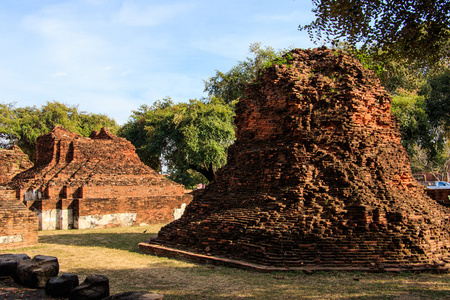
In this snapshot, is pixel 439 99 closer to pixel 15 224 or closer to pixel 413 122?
pixel 413 122

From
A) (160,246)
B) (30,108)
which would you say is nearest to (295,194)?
(160,246)

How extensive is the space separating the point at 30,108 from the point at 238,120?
29043mm

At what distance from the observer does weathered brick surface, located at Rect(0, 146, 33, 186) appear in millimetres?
19141

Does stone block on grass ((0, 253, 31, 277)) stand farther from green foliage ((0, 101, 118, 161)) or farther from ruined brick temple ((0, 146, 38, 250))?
green foliage ((0, 101, 118, 161))

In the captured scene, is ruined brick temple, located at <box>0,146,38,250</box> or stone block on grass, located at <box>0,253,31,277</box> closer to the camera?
stone block on grass, located at <box>0,253,31,277</box>

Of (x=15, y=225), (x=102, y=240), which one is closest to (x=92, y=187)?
(x=102, y=240)

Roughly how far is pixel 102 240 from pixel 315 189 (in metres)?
7.14

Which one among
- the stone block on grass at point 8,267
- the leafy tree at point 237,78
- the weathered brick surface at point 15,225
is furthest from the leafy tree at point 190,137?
the stone block on grass at point 8,267

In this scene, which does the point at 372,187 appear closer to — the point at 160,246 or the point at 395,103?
the point at 160,246

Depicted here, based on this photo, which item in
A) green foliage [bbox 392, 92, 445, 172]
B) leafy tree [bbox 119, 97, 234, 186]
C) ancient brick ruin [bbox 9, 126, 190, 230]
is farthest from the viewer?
leafy tree [bbox 119, 97, 234, 186]

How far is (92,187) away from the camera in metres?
16.5

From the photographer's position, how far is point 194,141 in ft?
83.0

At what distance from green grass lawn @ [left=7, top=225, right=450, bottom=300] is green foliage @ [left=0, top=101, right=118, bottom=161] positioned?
85.9 feet

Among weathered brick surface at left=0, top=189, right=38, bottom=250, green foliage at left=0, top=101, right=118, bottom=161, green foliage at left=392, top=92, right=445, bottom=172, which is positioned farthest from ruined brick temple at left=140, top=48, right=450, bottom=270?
green foliage at left=0, top=101, right=118, bottom=161
